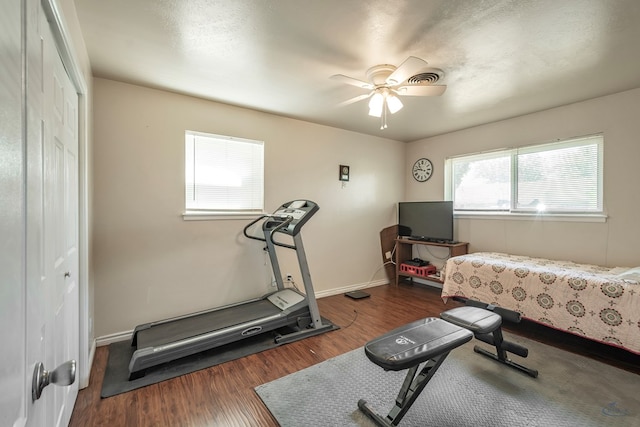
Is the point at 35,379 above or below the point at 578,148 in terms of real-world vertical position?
below

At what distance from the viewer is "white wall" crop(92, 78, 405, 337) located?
2619 mm

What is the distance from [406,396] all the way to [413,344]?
350 mm

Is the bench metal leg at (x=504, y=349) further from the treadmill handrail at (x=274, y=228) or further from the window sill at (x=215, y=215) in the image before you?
the window sill at (x=215, y=215)

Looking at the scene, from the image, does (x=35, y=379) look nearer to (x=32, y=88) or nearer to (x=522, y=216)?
(x=32, y=88)

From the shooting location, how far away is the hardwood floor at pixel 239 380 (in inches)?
69.2

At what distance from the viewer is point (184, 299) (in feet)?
9.74

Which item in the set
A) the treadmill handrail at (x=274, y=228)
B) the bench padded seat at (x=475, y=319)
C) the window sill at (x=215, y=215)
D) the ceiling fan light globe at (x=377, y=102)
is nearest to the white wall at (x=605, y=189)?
the bench padded seat at (x=475, y=319)

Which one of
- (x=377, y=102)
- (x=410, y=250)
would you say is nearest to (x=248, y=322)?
(x=377, y=102)

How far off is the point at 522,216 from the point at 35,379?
434cm

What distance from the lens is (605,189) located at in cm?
298

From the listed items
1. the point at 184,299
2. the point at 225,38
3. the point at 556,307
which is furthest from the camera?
the point at 184,299

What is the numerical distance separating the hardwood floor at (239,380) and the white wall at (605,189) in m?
0.96

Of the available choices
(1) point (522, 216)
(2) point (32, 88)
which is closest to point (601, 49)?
(1) point (522, 216)

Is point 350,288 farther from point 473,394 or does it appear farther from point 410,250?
point 473,394
